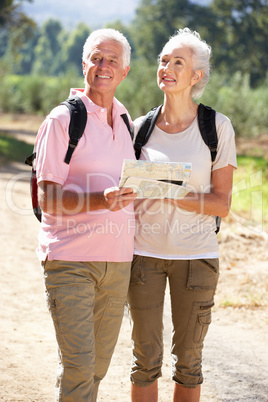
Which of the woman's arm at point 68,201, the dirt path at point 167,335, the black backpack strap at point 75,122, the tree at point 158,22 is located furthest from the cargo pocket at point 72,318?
the tree at point 158,22

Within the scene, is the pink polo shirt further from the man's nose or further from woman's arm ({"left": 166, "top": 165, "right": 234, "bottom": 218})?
woman's arm ({"left": 166, "top": 165, "right": 234, "bottom": 218})

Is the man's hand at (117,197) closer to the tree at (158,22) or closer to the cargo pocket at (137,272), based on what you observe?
the cargo pocket at (137,272)

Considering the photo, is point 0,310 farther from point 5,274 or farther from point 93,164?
point 93,164

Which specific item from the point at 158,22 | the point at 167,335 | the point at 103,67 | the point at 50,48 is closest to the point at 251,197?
the point at 167,335

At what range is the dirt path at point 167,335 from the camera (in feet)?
14.4

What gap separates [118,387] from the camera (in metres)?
4.44

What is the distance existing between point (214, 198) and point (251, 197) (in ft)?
24.7

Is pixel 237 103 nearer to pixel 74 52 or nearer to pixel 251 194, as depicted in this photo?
pixel 251 194

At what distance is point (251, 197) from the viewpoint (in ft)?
35.3

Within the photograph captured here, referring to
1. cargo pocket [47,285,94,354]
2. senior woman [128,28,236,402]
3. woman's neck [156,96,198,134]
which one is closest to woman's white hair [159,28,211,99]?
senior woman [128,28,236,402]

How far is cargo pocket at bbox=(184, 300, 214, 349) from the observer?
338 centimetres

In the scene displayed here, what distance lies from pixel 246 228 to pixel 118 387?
506 cm

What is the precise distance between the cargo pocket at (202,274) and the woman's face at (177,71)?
969 millimetres

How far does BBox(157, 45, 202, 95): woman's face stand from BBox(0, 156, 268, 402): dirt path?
2117 mm
